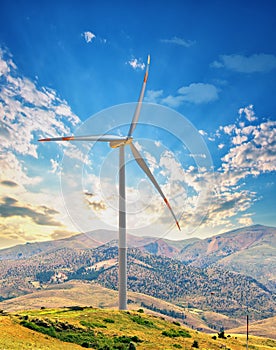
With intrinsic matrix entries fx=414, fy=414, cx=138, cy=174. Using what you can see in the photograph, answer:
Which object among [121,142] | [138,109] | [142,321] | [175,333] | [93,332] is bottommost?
[175,333]

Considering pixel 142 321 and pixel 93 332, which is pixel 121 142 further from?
pixel 93 332

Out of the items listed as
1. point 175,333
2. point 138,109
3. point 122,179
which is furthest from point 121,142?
point 175,333

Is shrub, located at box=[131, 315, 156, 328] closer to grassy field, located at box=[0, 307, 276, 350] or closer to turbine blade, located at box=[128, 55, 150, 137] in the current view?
grassy field, located at box=[0, 307, 276, 350]

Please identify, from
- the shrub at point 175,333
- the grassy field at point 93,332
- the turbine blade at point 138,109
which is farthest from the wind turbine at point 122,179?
the shrub at point 175,333

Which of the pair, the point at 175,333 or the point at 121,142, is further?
the point at 121,142

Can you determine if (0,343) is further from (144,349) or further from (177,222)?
(177,222)

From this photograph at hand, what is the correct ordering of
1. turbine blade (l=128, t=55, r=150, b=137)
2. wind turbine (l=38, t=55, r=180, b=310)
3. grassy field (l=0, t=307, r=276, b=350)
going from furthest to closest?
1. turbine blade (l=128, t=55, r=150, b=137)
2. wind turbine (l=38, t=55, r=180, b=310)
3. grassy field (l=0, t=307, r=276, b=350)

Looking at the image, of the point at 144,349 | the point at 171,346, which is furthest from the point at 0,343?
the point at 171,346

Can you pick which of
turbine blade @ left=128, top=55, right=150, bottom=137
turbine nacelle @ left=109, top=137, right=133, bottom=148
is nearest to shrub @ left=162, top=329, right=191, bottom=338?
turbine nacelle @ left=109, top=137, right=133, bottom=148
